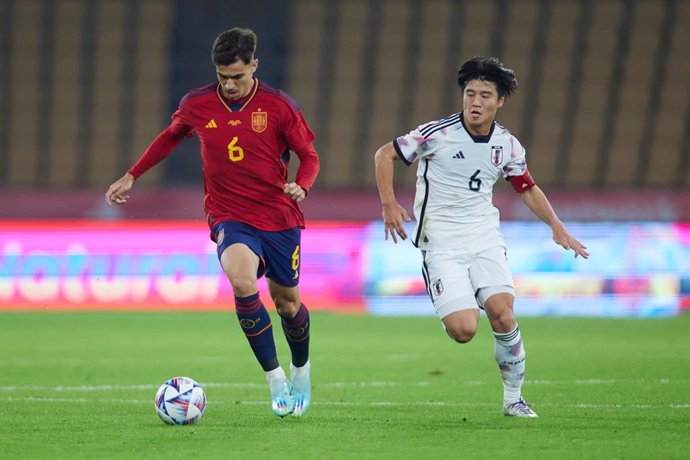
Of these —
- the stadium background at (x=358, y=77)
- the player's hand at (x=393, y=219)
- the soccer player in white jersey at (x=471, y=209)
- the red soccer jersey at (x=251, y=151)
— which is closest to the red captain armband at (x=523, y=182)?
the soccer player in white jersey at (x=471, y=209)

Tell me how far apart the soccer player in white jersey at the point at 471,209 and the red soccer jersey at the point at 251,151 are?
0.53 metres

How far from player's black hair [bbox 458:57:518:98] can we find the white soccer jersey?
23 centimetres

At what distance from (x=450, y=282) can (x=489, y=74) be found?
1124mm

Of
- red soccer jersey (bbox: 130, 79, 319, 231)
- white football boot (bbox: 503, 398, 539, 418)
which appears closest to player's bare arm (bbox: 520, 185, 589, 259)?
white football boot (bbox: 503, 398, 539, 418)

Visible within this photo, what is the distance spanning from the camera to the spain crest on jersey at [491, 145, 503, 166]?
6.83 m

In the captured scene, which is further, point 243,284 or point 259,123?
point 259,123

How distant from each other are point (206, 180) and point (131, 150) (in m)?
14.1

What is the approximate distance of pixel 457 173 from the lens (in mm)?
6836

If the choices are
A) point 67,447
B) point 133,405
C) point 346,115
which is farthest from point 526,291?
point 67,447

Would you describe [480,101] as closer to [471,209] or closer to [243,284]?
[471,209]

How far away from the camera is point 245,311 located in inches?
262

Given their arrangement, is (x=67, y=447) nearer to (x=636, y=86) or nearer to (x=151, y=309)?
(x=151, y=309)

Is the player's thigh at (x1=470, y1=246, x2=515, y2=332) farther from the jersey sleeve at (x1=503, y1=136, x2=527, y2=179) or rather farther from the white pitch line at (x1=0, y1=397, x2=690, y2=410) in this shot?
the white pitch line at (x1=0, y1=397, x2=690, y2=410)

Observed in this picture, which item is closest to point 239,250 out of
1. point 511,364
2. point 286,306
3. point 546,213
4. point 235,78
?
point 286,306
